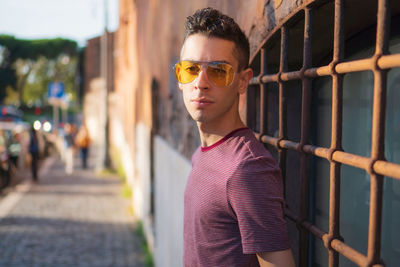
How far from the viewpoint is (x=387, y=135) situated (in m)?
1.52

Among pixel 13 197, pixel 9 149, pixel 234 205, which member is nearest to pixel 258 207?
pixel 234 205

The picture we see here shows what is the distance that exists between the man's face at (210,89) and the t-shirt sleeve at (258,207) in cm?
26

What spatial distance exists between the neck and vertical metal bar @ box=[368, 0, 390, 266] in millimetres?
518

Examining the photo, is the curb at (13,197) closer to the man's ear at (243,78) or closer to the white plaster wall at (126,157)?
the white plaster wall at (126,157)

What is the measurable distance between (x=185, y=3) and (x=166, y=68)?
5.07 feet

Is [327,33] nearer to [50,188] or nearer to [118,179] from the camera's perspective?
[50,188]

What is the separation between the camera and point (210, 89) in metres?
1.57

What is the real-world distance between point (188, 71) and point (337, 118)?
0.50 m

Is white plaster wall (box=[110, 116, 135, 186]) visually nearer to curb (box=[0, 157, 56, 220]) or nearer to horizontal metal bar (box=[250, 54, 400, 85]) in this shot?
curb (box=[0, 157, 56, 220])

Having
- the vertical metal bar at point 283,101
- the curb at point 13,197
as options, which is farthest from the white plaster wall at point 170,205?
the curb at point 13,197

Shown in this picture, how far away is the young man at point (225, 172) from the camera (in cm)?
131

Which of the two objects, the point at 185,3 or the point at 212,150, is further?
the point at 185,3

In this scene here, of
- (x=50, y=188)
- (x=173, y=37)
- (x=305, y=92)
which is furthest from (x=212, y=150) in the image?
(x=50, y=188)

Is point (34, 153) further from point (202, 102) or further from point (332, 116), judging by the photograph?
point (332, 116)
